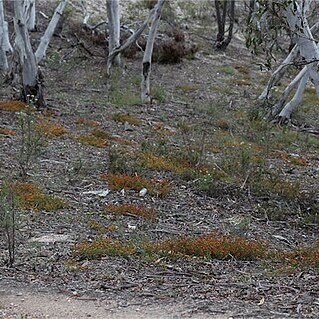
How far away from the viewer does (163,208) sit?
10.3 meters

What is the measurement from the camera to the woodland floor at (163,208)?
21.8ft

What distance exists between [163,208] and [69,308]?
4.05 meters

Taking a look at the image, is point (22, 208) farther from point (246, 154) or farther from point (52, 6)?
point (52, 6)

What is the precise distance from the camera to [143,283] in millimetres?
7102

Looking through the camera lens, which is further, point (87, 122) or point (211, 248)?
point (87, 122)

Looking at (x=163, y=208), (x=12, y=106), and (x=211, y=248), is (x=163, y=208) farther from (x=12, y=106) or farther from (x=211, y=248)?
(x=12, y=106)

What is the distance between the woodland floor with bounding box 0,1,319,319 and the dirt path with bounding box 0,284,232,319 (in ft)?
0.05

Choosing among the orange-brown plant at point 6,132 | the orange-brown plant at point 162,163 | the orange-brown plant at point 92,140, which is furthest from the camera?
the orange-brown plant at point 92,140

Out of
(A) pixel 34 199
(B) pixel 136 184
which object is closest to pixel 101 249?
(A) pixel 34 199

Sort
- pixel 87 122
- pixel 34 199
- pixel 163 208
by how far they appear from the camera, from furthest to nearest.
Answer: pixel 87 122
pixel 163 208
pixel 34 199

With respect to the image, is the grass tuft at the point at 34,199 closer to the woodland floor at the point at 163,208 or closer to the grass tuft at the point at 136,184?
the woodland floor at the point at 163,208

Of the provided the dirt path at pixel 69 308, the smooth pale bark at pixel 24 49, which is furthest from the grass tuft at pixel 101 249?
the smooth pale bark at pixel 24 49

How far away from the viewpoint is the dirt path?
6.16 metres

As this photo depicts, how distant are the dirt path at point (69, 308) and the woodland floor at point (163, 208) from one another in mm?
16
